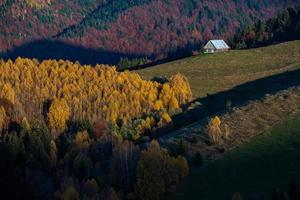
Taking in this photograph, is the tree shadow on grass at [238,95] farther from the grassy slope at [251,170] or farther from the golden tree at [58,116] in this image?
the grassy slope at [251,170]

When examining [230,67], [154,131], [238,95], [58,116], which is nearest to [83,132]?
[154,131]

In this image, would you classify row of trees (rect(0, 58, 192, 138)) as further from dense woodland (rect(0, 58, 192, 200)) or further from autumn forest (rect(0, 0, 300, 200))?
autumn forest (rect(0, 0, 300, 200))

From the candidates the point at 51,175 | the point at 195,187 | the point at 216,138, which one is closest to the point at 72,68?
the point at 51,175

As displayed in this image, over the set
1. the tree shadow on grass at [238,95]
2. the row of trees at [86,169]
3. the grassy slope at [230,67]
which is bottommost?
the row of trees at [86,169]

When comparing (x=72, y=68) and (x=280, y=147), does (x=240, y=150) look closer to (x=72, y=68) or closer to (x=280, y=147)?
(x=280, y=147)

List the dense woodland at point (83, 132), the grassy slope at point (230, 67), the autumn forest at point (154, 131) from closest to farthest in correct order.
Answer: the autumn forest at point (154, 131) < the dense woodland at point (83, 132) < the grassy slope at point (230, 67)

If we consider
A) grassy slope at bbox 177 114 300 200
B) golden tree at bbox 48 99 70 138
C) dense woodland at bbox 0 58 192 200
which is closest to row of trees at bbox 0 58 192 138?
golden tree at bbox 48 99 70 138

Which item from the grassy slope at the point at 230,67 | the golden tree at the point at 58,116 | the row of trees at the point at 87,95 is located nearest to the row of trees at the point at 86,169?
the row of trees at the point at 87,95
